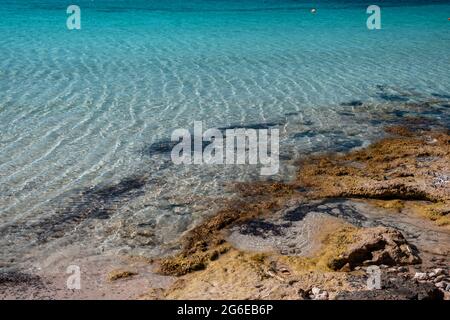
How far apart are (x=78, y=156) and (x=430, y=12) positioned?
115ft

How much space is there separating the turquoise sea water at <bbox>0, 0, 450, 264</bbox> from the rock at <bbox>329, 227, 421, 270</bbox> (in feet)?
8.82

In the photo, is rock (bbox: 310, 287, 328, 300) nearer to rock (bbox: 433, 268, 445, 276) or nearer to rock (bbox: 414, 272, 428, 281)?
rock (bbox: 414, 272, 428, 281)

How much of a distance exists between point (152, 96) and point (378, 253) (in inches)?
409

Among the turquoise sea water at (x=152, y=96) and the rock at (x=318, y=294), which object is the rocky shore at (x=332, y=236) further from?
the turquoise sea water at (x=152, y=96)

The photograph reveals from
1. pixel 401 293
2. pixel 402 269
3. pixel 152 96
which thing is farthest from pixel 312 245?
pixel 152 96

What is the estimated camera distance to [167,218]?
26.2 ft

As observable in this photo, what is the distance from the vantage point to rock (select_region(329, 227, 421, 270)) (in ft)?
20.1

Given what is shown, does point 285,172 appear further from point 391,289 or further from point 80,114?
point 80,114

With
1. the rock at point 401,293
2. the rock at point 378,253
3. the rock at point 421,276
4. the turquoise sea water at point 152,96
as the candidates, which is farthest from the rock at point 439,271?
the turquoise sea water at point 152,96

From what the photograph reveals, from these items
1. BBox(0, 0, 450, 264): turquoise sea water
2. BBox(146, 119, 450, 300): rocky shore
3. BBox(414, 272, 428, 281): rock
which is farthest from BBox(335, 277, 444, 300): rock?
BBox(0, 0, 450, 264): turquoise sea water

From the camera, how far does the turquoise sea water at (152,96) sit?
8.20 m

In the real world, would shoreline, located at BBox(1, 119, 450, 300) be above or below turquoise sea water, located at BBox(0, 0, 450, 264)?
below

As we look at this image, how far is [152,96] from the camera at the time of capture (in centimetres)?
1508
